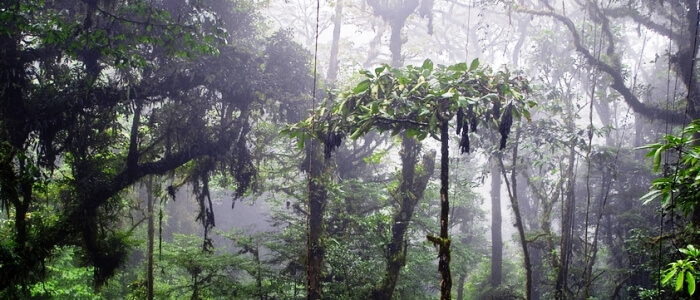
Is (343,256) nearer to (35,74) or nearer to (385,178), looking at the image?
(385,178)

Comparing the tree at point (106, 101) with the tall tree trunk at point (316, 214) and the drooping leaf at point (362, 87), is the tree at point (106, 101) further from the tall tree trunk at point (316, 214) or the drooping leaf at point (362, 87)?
the drooping leaf at point (362, 87)

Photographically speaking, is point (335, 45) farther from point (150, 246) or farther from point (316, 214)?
point (150, 246)

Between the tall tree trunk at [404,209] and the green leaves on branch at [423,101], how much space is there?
3893mm

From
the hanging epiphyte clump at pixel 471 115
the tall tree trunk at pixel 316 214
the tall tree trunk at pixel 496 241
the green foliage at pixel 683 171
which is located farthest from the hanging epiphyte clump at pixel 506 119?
the tall tree trunk at pixel 496 241

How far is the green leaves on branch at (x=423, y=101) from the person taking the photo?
3.36 metres

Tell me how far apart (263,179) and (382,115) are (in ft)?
28.2

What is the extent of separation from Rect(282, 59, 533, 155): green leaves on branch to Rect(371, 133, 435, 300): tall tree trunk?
389cm

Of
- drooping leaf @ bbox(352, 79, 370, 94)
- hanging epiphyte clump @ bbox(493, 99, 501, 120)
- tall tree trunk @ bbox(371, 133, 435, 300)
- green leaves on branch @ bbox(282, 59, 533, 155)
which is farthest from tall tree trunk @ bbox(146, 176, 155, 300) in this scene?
hanging epiphyte clump @ bbox(493, 99, 501, 120)

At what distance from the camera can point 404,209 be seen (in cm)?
792

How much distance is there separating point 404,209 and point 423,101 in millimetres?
4779

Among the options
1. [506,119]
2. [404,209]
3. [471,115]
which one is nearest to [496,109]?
[506,119]

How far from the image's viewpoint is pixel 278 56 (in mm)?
9734

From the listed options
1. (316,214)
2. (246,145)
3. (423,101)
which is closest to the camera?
(423,101)

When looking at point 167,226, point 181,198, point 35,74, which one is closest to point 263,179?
point 35,74
